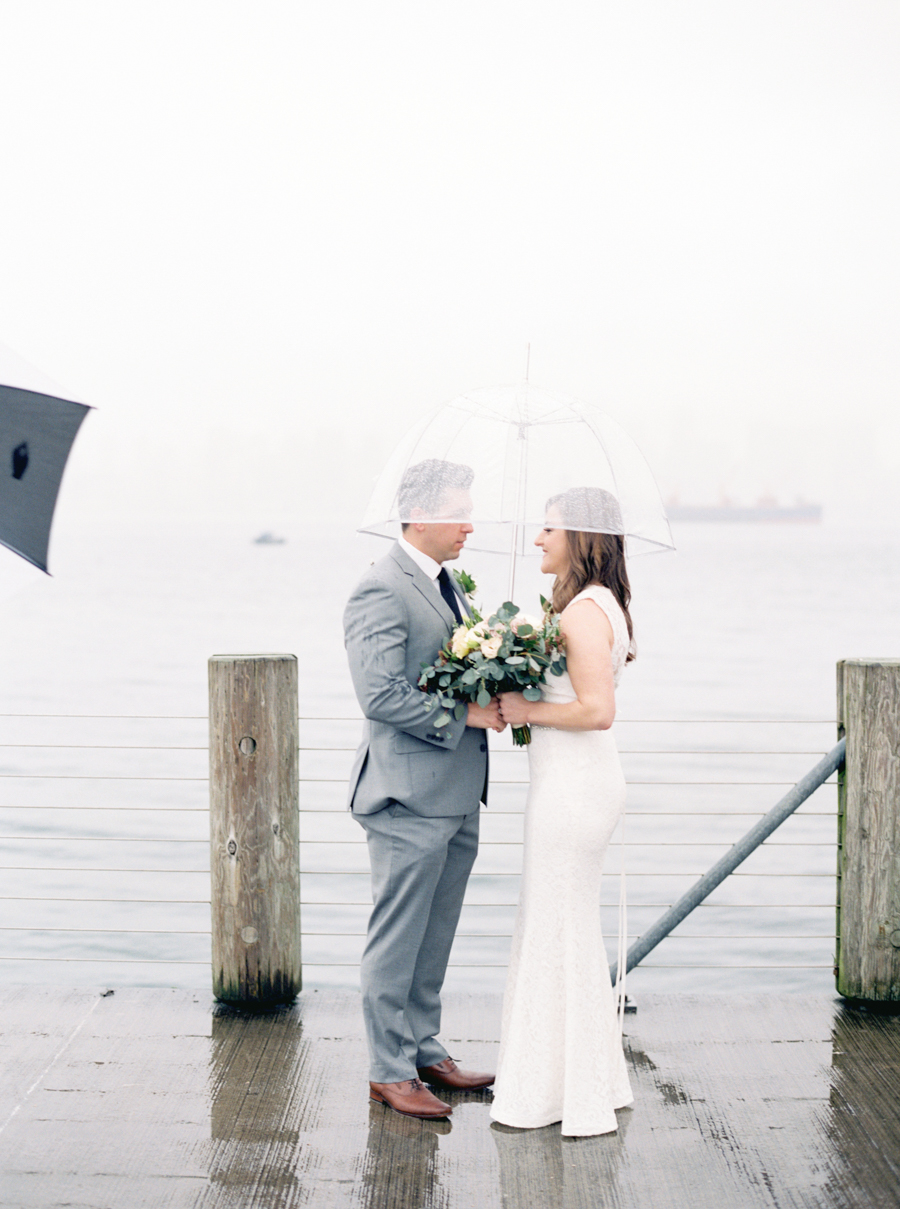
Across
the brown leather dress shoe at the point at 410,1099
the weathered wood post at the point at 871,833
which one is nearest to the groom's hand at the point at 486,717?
the brown leather dress shoe at the point at 410,1099

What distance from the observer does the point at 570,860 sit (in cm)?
308

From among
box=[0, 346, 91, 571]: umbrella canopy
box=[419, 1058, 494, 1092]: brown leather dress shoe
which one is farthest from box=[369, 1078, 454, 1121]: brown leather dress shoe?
box=[0, 346, 91, 571]: umbrella canopy

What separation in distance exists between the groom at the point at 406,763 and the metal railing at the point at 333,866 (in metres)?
2.57

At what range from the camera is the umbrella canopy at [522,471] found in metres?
2.92

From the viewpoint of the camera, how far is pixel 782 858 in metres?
11.0

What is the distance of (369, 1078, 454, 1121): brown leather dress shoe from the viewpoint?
3.05 metres

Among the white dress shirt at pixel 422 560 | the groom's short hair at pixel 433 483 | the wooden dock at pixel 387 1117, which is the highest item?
the groom's short hair at pixel 433 483

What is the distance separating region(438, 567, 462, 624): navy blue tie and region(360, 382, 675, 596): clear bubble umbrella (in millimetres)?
264

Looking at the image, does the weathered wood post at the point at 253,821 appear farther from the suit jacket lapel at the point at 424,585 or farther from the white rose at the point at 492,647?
the white rose at the point at 492,647

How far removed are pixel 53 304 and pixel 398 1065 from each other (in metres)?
51.2

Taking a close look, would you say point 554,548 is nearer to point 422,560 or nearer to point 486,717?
point 422,560

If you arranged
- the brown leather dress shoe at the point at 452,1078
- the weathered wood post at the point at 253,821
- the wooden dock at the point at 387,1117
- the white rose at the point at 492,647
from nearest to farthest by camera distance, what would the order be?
the wooden dock at the point at 387,1117, the white rose at the point at 492,647, the brown leather dress shoe at the point at 452,1078, the weathered wood post at the point at 253,821

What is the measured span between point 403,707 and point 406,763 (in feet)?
0.64

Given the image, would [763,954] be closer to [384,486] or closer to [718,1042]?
[718,1042]
